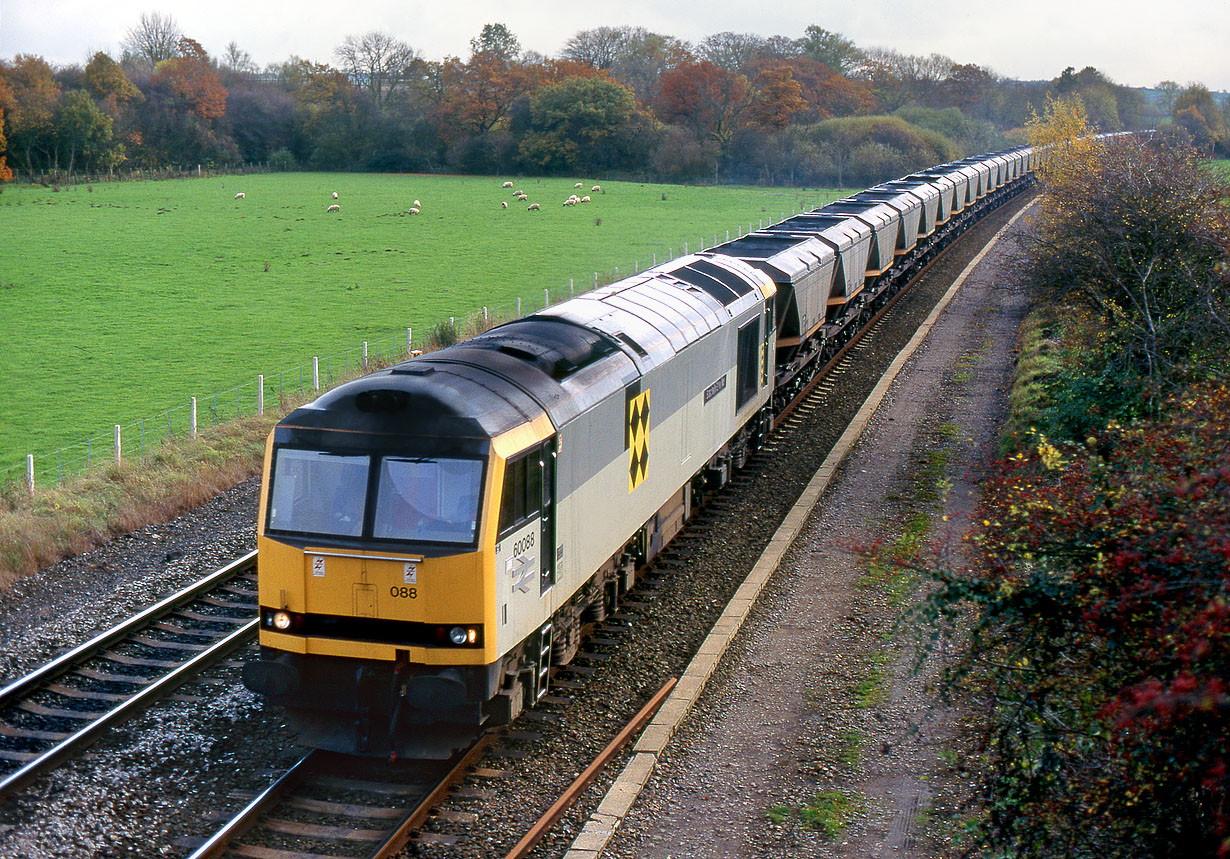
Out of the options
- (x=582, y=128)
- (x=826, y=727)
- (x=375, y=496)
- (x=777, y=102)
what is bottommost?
(x=826, y=727)

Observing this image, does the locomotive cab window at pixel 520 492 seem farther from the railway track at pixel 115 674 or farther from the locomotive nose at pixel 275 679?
the railway track at pixel 115 674

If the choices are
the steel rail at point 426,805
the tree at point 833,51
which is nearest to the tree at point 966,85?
the tree at point 833,51

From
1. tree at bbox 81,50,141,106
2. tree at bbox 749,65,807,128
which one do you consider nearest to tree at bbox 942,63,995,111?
tree at bbox 749,65,807,128

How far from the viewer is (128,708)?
10469 mm

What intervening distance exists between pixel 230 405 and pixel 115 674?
16.5 meters

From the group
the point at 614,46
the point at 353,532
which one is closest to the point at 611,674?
the point at 353,532

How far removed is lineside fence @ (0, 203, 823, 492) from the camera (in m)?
21.7

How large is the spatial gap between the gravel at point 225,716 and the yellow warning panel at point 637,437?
1.76 meters

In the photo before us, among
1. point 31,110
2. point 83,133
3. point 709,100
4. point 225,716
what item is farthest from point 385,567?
point 709,100

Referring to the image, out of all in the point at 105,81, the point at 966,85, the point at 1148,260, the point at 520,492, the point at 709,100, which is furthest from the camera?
the point at 966,85

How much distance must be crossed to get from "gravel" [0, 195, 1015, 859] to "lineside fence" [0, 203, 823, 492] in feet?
16.0

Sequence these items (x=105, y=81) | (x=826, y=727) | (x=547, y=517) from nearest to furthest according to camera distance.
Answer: (x=547, y=517) → (x=826, y=727) → (x=105, y=81)

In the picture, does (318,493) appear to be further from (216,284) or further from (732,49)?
(732,49)

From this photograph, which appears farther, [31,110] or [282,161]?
[282,161]
